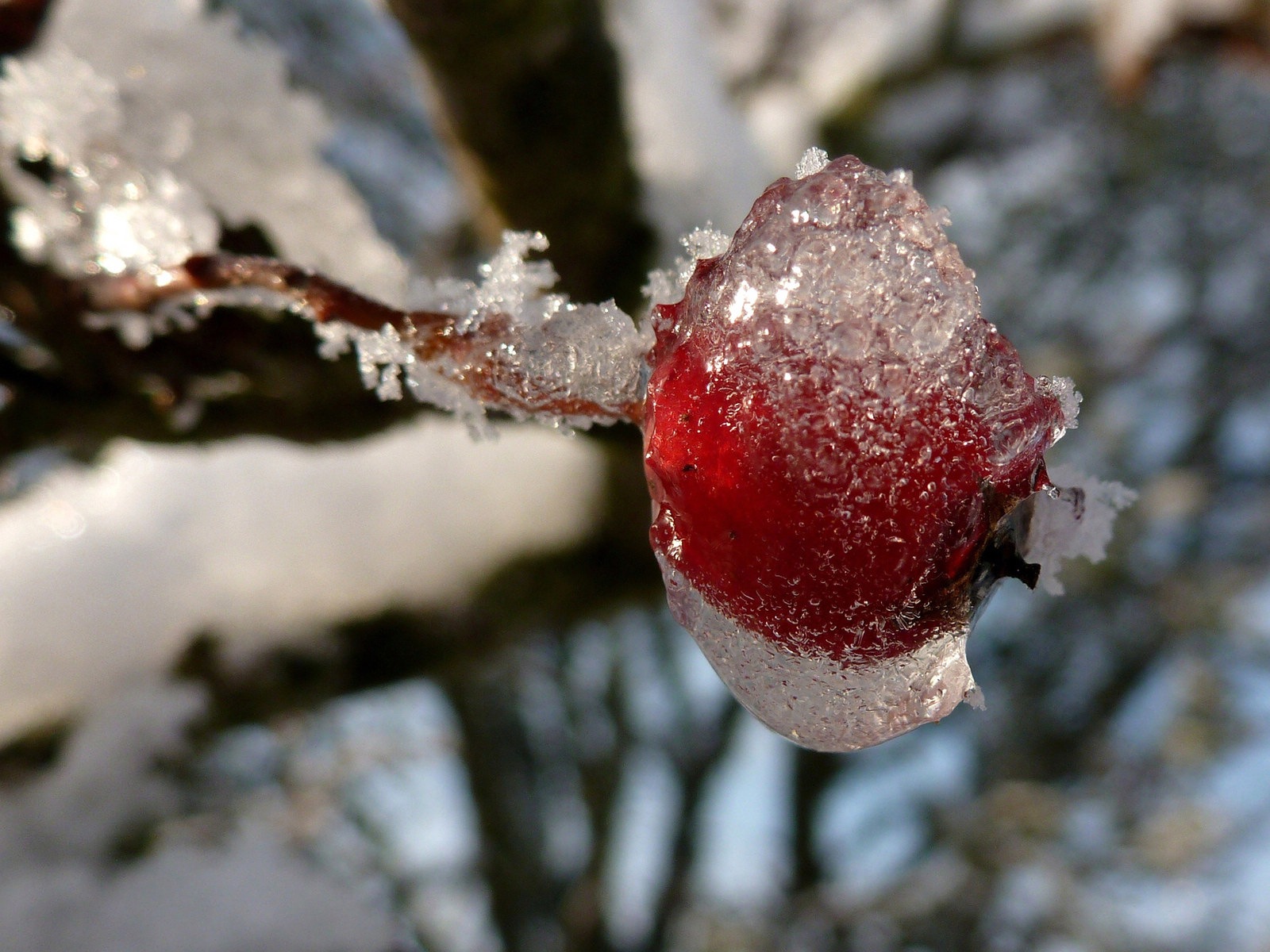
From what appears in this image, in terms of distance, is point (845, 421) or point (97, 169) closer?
point (845, 421)

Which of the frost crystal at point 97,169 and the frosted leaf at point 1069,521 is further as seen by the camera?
the frost crystal at point 97,169

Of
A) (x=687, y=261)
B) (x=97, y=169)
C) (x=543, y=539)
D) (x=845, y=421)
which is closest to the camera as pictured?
(x=845, y=421)

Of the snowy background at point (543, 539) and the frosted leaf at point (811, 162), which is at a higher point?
the snowy background at point (543, 539)

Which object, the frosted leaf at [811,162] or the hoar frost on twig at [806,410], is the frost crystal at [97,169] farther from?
the frosted leaf at [811,162]

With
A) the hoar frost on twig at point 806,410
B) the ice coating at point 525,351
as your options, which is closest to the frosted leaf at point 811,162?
the hoar frost on twig at point 806,410

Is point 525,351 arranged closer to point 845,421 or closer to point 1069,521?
point 845,421

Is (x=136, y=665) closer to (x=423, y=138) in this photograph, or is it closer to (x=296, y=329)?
(x=296, y=329)

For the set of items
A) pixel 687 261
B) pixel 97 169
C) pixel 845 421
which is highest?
pixel 97 169

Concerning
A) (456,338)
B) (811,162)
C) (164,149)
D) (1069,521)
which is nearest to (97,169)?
(164,149)

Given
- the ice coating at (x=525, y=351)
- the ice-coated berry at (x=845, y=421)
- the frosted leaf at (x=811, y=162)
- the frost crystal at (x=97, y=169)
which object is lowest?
the ice-coated berry at (x=845, y=421)
